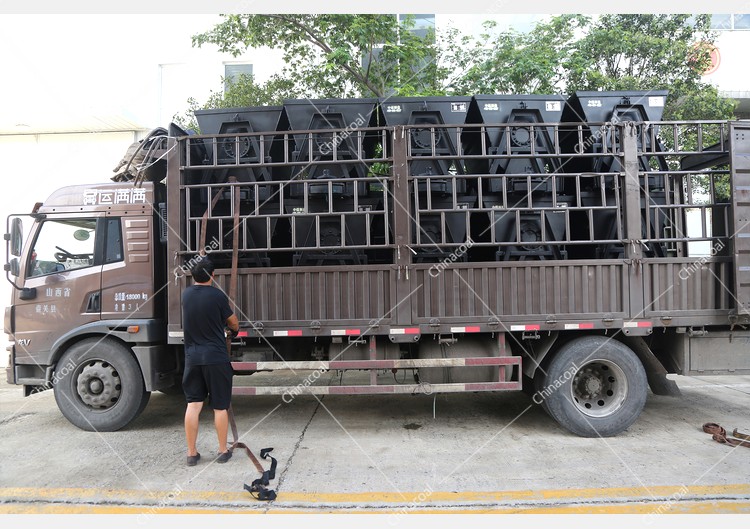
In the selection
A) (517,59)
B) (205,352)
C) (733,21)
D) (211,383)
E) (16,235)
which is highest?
(733,21)

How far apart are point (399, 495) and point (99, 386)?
344 centimetres

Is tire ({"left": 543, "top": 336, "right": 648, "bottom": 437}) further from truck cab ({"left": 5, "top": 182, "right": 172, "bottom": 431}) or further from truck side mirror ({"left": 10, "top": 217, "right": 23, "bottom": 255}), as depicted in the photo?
truck side mirror ({"left": 10, "top": 217, "right": 23, "bottom": 255})

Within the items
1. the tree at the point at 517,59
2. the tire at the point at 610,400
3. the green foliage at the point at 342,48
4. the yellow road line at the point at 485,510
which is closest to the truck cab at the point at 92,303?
the yellow road line at the point at 485,510

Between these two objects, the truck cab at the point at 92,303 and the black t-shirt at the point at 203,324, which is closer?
the black t-shirt at the point at 203,324

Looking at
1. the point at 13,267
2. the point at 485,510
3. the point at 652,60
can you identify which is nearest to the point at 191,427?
the point at 485,510

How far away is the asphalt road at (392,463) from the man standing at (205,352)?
353 millimetres

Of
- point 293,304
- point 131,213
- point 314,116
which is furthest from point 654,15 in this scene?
point 131,213

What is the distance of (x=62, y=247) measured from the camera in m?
4.99

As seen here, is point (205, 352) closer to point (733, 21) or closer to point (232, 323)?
point (232, 323)

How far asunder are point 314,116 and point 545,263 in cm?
296

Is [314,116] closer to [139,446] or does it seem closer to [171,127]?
[171,127]

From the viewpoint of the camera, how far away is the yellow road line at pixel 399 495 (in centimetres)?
335

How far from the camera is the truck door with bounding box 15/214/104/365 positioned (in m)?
4.84

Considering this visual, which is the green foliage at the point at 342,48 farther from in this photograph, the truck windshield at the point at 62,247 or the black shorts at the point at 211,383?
the black shorts at the point at 211,383
